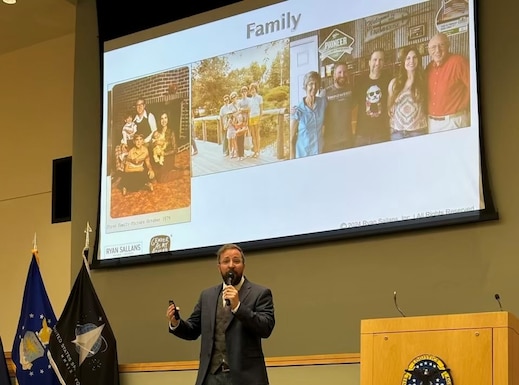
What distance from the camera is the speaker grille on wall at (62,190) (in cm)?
750

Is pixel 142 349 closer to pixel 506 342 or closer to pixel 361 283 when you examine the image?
pixel 361 283

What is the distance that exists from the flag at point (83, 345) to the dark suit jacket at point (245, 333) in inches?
51.8

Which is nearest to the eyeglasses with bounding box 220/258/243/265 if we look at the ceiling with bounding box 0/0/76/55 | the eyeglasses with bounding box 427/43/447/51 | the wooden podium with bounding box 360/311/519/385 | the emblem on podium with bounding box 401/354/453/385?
the wooden podium with bounding box 360/311/519/385

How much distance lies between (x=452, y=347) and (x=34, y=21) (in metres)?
5.70

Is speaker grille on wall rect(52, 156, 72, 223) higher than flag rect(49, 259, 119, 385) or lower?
higher

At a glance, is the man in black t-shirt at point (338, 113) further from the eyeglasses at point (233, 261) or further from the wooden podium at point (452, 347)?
the wooden podium at point (452, 347)

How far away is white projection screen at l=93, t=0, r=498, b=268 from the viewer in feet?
16.0

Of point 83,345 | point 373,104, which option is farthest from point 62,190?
point 373,104

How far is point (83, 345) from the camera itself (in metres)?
5.19

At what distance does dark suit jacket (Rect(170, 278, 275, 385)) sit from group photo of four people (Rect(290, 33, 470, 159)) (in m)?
1.58

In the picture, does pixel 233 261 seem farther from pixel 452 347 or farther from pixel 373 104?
A: pixel 373 104

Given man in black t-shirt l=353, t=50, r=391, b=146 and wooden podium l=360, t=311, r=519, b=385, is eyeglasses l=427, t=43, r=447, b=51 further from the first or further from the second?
wooden podium l=360, t=311, r=519, b=385

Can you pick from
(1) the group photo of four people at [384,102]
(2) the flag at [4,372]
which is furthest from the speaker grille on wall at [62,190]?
(1) the group photo of four people at [384,102]

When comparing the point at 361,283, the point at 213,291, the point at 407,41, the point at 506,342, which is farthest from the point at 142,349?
the point at 506,342
